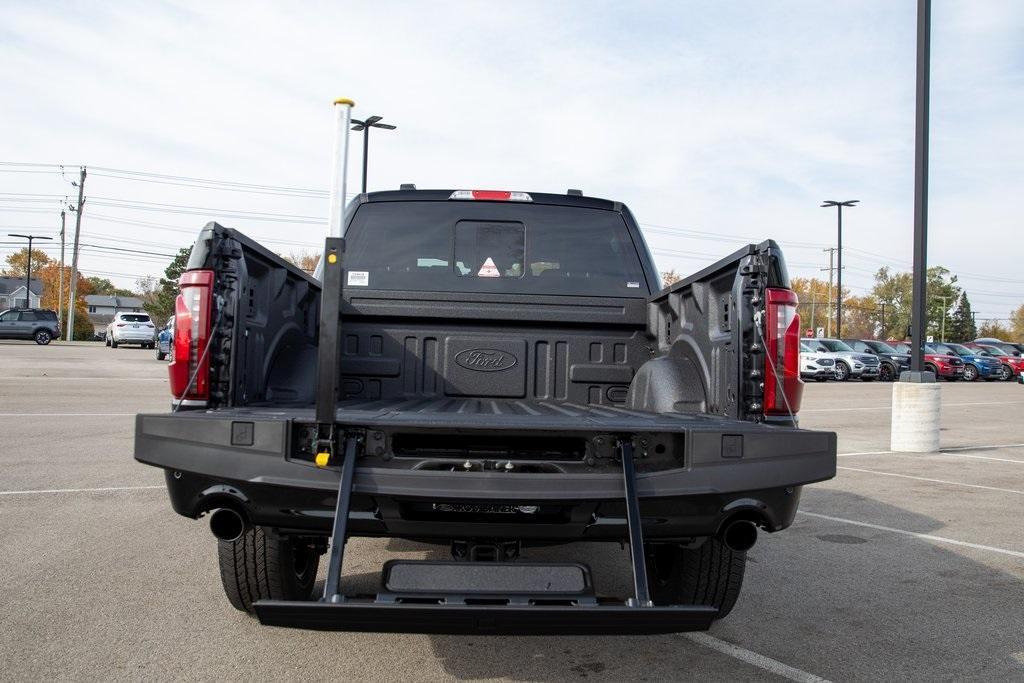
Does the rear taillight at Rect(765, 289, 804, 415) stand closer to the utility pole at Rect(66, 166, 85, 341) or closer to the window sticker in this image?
the window sticker

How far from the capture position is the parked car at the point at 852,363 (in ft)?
109

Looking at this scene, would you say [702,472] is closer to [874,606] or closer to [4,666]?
[874,606]

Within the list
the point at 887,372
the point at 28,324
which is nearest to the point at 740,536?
the point at 887,372

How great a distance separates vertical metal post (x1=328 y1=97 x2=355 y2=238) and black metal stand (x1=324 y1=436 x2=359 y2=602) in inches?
29.3

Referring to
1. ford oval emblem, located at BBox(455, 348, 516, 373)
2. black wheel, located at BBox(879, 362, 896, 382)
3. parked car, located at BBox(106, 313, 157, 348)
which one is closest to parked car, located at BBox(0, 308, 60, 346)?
parked car, located at BBox(106, 313, 157, 348)

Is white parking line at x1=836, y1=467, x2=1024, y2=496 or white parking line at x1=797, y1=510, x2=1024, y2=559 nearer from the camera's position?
white parking line at x1=797, y1=510, x2=1024, y2=559

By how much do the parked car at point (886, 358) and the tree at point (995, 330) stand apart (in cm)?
10774

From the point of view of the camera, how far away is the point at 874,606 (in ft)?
14.6

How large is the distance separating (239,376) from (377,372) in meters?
1.16

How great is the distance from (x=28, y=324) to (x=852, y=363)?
1486 inches

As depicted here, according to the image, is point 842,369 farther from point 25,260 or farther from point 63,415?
point 25,260

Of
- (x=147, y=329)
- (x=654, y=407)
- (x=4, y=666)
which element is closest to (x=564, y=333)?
(x=654, y=407)

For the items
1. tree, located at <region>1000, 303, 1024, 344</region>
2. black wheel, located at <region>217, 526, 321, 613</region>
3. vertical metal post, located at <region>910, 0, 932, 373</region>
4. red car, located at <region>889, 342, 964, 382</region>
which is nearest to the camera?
black wheel, located at <region>217, 526, 321, 613</region>

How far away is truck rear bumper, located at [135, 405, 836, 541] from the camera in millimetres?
2889
